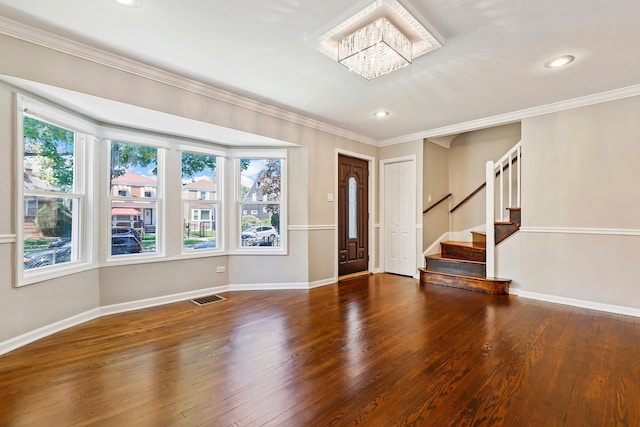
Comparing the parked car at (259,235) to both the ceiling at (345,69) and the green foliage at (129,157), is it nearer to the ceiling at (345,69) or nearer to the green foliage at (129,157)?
the green foliage at (129,157)

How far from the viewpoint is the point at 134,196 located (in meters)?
3.51

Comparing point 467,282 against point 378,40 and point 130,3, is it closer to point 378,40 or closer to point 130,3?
point 378,40

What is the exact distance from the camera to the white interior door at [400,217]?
5215mm

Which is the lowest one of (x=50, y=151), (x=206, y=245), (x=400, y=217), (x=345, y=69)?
(x=206, y=245)

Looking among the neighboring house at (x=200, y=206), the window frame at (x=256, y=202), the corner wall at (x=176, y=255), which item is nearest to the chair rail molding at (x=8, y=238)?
the corner wall at (x=176, y=255)

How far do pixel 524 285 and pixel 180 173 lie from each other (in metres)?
4.95

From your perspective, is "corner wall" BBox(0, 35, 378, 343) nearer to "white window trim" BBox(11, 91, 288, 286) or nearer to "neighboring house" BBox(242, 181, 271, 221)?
"white window trim" BBox(11, 91, 288, 286)

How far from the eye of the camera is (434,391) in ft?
6.09

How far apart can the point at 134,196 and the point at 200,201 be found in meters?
0.80

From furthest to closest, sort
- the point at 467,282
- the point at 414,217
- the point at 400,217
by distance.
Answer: the point at 400,217
the point at 414,217
the point at 467,282

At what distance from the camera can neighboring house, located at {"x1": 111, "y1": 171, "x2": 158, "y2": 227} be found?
3.42 m

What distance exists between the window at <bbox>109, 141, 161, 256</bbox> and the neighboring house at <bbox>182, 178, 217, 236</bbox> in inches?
15.0

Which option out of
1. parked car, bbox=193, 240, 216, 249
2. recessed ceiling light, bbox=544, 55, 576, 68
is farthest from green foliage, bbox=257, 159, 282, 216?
recessed ceiling light, bbox=544, 55, 576, 68

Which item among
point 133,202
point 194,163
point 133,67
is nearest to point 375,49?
point 133,67
